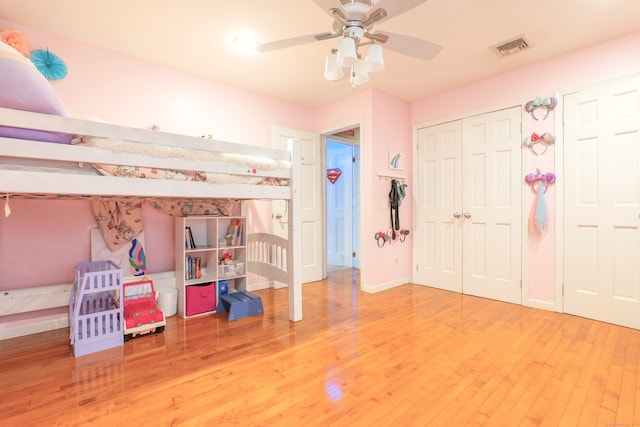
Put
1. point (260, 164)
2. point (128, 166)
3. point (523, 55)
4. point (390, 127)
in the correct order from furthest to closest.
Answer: point (390, 127) < point (523, 55) < point (260, 164) < point (128, 166)

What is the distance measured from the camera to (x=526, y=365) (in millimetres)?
1883

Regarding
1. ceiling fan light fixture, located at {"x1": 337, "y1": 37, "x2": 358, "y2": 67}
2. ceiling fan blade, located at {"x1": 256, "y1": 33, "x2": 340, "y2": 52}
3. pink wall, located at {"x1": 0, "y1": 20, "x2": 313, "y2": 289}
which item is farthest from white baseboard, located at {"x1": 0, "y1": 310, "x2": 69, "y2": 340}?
ceiling fan light fixture, located at {"x1": 337, "y1": 37, "x2": 358, "y2": 67}

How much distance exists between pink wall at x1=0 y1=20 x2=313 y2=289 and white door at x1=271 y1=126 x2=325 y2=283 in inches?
31.6

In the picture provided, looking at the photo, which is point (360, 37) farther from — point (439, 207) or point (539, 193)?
point (439, 207)

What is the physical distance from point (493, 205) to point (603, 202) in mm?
877

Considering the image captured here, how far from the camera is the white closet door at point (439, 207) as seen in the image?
142 inches

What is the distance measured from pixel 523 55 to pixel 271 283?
3556mm

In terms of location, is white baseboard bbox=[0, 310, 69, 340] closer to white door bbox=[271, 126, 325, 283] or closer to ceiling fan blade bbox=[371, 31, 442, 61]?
white door bbox=[271, 126, 325, 283]

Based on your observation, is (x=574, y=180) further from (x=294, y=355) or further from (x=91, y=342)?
(x=91, y=342)

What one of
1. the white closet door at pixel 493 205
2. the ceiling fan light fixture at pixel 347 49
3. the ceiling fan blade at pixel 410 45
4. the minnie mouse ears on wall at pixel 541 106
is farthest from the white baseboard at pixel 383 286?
the ceiling fan light fixture at pixel 347 49

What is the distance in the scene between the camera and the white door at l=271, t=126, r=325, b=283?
4.05m

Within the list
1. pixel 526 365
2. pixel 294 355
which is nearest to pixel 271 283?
pixel 294 355

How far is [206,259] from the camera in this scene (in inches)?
128

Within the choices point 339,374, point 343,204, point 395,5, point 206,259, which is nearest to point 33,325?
point 206,259
